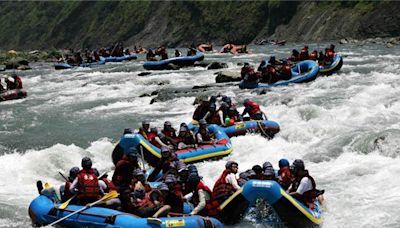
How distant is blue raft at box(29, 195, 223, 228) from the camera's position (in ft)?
28.0

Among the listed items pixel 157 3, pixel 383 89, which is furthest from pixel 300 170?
pixel 157 3

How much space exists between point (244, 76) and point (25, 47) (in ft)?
344

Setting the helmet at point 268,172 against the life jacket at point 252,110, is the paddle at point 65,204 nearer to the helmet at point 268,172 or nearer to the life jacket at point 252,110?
the helmet at point 268,172

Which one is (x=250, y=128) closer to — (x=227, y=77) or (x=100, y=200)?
(x=100, y=200)

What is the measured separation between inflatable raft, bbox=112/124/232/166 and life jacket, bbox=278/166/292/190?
4.09 meters

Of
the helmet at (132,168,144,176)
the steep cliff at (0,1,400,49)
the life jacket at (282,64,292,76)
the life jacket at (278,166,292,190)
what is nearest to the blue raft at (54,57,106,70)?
the life jacket at (282,64,292,76)

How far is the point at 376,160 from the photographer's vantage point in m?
12.9

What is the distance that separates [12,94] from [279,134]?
15954 millimetres

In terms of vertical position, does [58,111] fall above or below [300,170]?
below

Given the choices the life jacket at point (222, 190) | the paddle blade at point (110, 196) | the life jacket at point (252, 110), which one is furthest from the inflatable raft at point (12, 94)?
the life jacket at point (222, 190)

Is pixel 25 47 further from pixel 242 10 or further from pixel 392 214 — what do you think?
pixel 392 214

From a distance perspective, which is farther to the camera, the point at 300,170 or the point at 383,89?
the point at 383,89

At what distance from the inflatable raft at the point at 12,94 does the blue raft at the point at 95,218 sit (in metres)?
18.5

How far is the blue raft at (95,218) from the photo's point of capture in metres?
8.55
